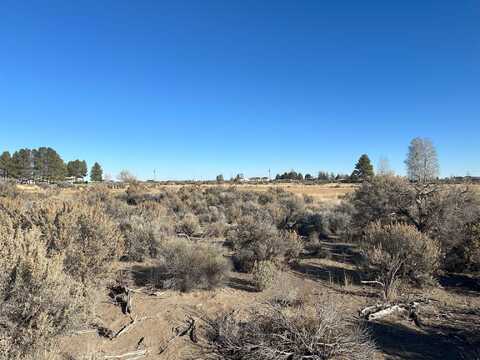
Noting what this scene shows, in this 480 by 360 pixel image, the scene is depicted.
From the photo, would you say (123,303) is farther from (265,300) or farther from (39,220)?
(265,300)

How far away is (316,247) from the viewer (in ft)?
40.8

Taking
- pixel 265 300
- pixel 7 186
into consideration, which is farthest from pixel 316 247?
pixel 7 186

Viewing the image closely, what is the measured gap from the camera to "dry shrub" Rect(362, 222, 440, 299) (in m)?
8.21

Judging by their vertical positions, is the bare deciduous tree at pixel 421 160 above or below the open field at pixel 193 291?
above

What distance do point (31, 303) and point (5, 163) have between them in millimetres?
80787

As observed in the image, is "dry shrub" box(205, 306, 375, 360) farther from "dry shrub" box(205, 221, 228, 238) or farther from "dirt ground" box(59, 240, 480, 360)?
"dry shrub" box(205, 221, 228, 238)

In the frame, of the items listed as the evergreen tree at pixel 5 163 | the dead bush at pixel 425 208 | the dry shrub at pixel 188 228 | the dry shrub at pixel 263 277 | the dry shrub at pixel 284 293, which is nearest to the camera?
the dry shrub at pixel 284 293

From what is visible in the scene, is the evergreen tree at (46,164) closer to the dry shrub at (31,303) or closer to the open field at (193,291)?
the open field at (193,291)

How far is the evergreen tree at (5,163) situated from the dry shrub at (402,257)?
81101mm

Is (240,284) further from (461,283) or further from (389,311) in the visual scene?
(461,283)

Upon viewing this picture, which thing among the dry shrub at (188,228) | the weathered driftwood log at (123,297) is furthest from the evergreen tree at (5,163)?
the weathered driftwood log at (123,297)

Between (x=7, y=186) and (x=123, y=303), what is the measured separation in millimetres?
18965

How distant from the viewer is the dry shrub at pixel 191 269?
7.93 meters

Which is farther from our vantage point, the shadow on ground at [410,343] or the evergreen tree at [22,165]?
the evergreen tree at [22,165]
